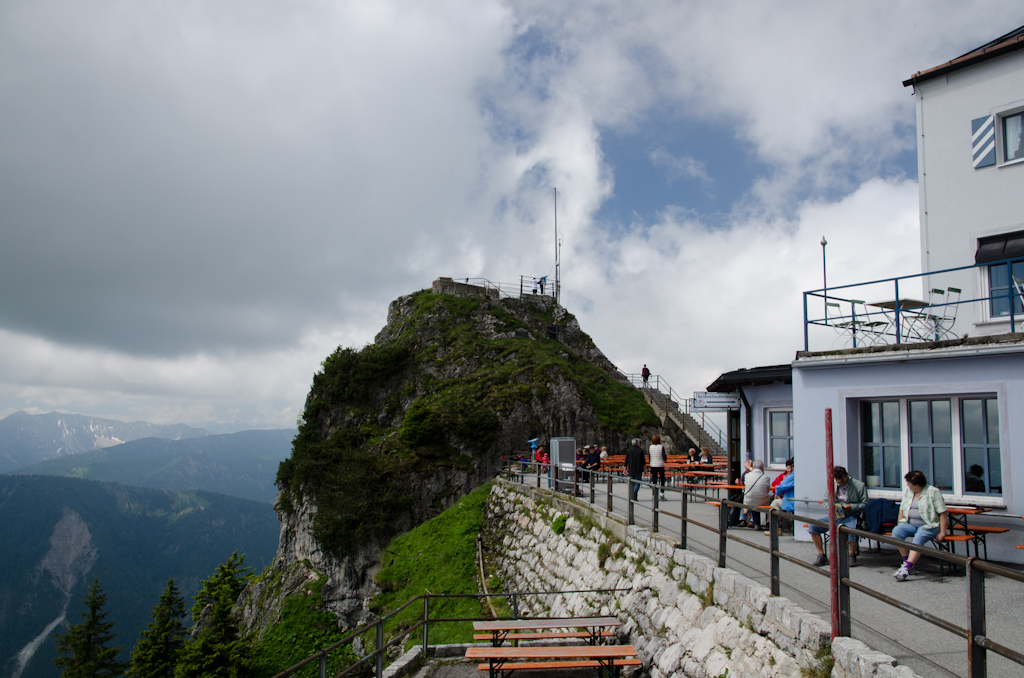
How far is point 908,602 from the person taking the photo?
595cm

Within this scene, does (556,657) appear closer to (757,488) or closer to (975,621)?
(975,621)

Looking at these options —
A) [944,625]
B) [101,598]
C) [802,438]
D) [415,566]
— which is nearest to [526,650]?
[944,625]

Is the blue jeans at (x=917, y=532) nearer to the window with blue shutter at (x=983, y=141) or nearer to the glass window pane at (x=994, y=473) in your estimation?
the glass window pane at (x=994, y=473)

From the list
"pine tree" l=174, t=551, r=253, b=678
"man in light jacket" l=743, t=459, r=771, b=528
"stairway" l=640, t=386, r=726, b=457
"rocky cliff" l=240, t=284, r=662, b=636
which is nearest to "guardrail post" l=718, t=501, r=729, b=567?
"man in light jacket" l=743, t=459, r=771, b=528

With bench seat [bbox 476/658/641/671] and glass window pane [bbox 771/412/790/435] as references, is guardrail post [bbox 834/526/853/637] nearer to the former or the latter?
bench seat [bbox 476/658/641/671]

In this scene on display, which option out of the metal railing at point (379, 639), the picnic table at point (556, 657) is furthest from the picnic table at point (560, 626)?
the picnic table at point (556, 657)

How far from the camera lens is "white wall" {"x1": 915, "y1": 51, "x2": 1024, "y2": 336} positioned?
1183cm

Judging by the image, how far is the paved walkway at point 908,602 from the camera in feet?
14.5

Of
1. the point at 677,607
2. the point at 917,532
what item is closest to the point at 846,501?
the point at 917,532

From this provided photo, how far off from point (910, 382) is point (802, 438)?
68.0 inches

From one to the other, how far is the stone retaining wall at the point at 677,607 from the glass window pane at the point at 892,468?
3.49 meters

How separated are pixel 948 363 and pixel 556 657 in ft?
21.1

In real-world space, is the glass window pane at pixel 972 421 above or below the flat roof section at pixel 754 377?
below

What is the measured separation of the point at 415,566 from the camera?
18.0 m
